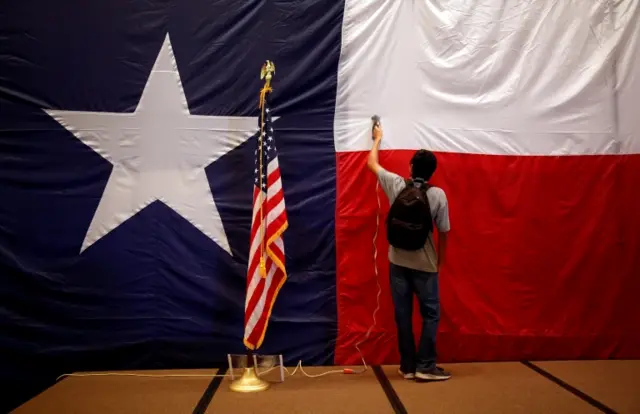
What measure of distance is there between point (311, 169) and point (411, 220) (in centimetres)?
76

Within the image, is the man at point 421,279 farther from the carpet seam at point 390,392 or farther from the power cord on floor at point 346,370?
the power cord on floor at point 346,370

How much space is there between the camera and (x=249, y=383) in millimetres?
2684

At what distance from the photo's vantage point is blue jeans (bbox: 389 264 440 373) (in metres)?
2.81

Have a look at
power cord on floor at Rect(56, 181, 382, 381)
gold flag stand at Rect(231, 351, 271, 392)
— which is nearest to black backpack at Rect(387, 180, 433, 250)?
power cord on floor at Rect(56, 181, 382, 381)

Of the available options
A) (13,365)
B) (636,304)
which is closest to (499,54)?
(636,304)

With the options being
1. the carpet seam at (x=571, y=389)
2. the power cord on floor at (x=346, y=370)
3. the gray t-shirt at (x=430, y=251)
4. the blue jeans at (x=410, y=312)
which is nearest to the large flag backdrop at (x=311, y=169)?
the power cord on floor at (x=346, y=370)

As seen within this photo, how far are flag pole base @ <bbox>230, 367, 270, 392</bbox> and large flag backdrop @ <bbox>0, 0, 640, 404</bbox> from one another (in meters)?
0.40

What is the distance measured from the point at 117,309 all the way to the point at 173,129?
1.08m

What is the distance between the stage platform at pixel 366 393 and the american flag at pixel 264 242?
1.11 feet

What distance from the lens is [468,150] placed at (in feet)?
10.7

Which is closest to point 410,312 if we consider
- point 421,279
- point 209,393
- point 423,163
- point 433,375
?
point 421,279

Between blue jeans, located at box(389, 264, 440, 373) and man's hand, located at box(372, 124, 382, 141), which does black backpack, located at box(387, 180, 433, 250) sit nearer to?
blue jeans, located at box(389, 264, 440, 373)

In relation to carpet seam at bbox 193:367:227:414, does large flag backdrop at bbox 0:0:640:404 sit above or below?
above

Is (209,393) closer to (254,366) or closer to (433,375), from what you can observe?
(254,366)
